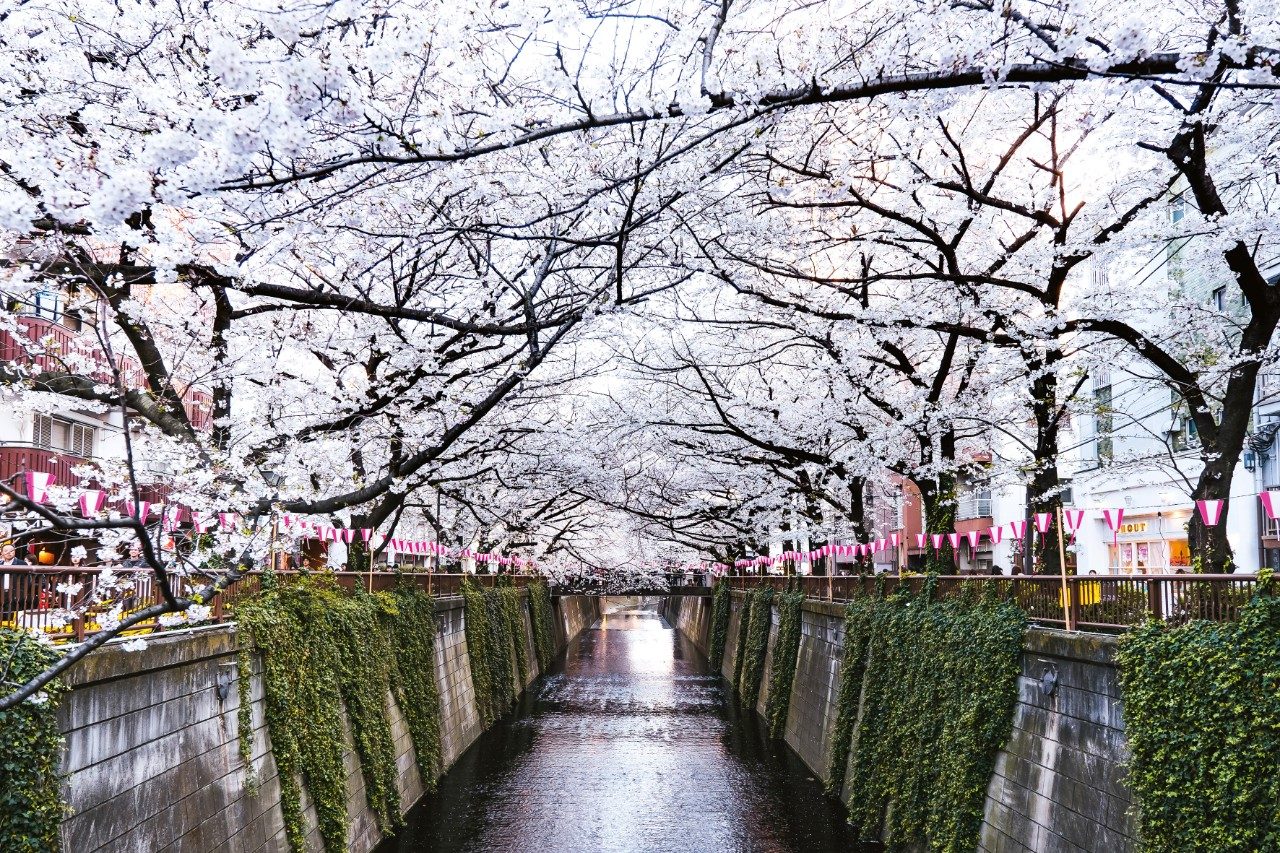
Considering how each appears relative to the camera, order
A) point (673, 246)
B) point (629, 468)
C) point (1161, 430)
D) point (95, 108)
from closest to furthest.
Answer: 1. point (95, 108)
2. point (673, 246)
3. point (1161, 430)
4. point (629, 468)

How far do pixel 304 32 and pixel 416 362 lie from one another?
7931 millimetres

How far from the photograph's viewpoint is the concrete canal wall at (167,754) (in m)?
8.58

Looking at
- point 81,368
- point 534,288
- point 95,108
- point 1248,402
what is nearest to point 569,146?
point 534,288

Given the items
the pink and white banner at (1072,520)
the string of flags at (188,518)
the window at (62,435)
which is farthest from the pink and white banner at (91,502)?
the window at (62,435)

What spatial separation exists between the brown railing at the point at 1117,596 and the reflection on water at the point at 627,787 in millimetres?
7021

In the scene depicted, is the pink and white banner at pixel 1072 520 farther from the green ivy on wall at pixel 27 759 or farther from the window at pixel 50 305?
the window at pixel 50 305

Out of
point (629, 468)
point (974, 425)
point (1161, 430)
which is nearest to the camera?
point (974, 425)

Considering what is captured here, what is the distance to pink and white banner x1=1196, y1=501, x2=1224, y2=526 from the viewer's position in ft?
35.8

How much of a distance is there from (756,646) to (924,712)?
2260 cm

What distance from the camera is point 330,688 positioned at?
52.5ft

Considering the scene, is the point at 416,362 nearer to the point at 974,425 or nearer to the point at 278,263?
the point at 278,263

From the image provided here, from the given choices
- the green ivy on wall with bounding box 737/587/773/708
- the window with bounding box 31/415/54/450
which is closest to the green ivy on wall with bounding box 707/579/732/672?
the green ivy on wall with bounding box 737/587/773/708

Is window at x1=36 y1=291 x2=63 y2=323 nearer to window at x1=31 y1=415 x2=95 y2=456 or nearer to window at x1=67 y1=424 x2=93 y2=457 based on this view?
window at x1=31 y1=415 x2=95 y2=456

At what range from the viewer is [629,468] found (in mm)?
38406
